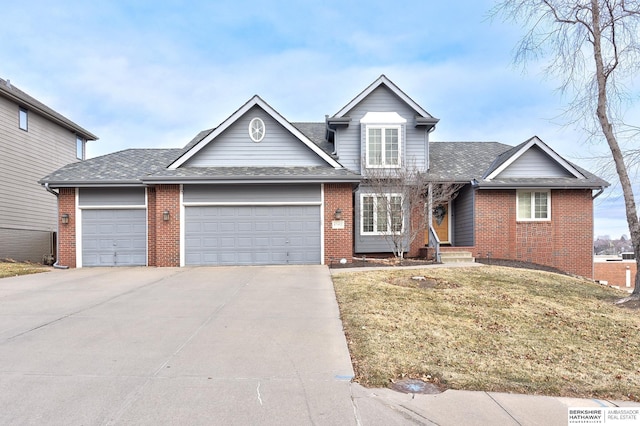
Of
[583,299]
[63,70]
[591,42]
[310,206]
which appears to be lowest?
[583,299]

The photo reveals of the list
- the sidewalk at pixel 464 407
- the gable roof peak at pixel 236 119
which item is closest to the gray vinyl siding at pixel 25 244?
the gable roof peak at pixel 236 119

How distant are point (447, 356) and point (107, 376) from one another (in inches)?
160

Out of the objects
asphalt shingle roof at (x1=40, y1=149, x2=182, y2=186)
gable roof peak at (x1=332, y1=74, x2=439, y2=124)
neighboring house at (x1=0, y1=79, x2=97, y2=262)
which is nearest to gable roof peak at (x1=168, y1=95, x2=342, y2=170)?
asphalt shingle roof at (x1=40, y1=149, x2=182, y2=186)

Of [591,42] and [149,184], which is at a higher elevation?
[591,42]

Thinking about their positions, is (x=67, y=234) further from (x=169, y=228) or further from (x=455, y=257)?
(x=455, y=257)

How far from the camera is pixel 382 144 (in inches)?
649

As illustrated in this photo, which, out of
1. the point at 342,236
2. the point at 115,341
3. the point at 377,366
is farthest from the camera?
the point at 342,236

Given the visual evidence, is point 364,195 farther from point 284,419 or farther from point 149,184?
point 284,419

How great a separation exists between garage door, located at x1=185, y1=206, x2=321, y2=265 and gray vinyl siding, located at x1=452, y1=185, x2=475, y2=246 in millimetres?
6444

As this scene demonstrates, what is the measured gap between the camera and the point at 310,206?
13.9 meters

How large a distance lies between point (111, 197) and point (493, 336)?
528 inches

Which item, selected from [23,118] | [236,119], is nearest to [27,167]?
[23,118]

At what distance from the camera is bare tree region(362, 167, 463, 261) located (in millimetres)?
14141

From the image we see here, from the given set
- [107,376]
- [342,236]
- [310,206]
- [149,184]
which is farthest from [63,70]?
[107,376]
